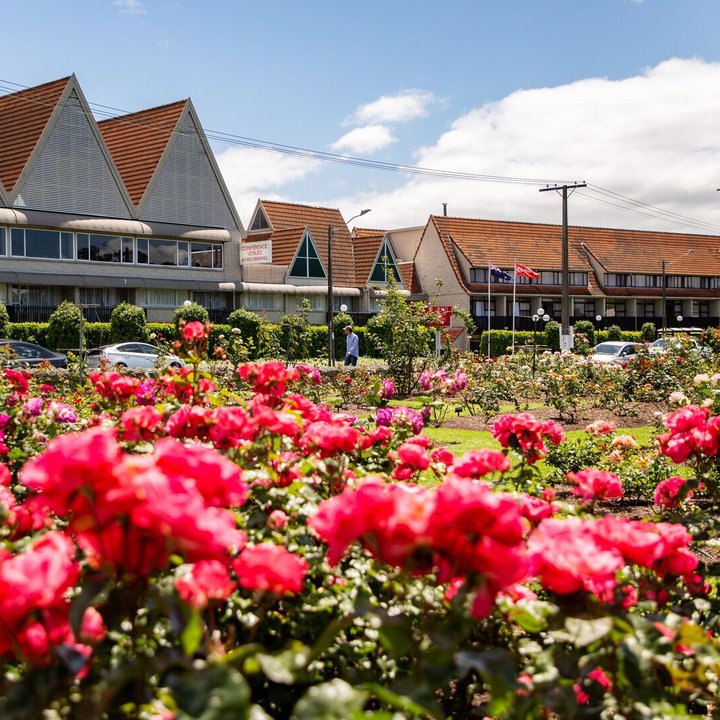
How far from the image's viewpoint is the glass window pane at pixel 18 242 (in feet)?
122

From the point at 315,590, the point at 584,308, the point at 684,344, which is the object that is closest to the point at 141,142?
the point at 584,308

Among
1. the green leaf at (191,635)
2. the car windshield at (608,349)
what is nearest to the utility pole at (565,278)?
the car windshield at (608,349)

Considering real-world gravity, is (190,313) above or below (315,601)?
above

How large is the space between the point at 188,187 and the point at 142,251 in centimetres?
452

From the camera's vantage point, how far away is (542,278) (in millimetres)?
61031

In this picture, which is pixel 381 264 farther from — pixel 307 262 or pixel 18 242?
pixel 18 242

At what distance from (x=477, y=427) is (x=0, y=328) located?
24398 mm

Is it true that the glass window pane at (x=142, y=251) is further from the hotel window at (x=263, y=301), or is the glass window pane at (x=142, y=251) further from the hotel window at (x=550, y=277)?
the hotel window at (x=550, y=277)

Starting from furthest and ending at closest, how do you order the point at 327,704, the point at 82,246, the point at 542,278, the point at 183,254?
1. the point at 542,278
2. the point at 183,254
3. the point at 82,246
4. the point at 327,704

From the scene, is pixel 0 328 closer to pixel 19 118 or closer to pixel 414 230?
pixel 19 118

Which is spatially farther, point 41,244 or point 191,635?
point 41,244

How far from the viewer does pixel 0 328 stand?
110 feet

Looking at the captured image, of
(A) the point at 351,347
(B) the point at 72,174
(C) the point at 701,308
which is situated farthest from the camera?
(C) the point at 701,308

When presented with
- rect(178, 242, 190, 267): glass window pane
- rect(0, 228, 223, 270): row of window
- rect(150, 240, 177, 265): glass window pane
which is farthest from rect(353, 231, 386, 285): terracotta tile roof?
rect(150, 240, 177, 265): glass window pane
